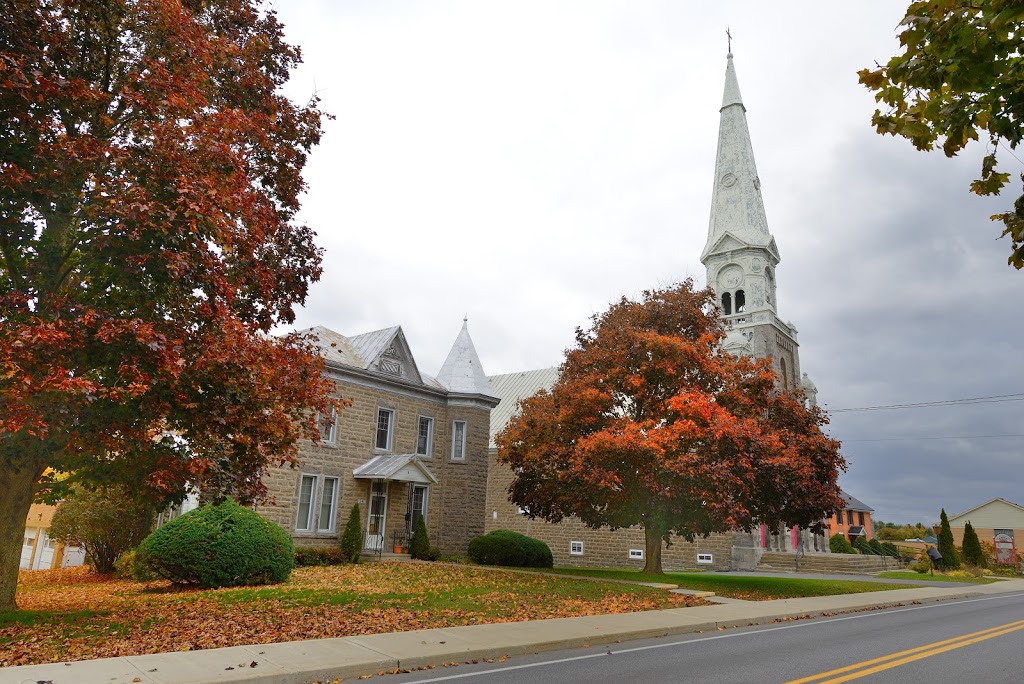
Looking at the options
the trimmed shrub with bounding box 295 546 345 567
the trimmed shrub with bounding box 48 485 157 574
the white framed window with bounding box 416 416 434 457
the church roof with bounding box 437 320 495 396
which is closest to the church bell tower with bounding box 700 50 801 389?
the church roof with bounding box 437 320 495 396

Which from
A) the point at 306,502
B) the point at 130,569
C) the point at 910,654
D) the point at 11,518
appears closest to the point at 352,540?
the point at 306,502

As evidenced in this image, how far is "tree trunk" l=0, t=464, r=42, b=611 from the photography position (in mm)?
11102

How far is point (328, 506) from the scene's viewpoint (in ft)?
88.2

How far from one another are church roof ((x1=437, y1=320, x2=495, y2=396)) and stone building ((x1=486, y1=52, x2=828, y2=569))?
8639 millimetres

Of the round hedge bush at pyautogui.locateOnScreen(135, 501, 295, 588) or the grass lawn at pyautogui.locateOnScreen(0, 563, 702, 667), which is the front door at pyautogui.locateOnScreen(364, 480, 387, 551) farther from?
the round hedge bush at pyautogui.locateOnScreen(135, 501, 295, 588)

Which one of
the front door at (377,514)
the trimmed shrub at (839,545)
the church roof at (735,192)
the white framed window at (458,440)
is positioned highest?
the church roof at (735,192)

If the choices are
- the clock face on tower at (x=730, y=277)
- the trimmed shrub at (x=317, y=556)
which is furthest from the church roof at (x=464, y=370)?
the clock face on tower at (x=730, y=277)

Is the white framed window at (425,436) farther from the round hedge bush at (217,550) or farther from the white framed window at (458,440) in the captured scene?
the round hedge bush at (217,550)

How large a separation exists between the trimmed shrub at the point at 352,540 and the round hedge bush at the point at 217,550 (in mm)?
6381

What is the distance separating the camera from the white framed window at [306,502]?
2600 cm

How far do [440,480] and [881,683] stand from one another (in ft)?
77.8

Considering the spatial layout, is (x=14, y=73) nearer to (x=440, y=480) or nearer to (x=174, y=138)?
(x=174, y=138)

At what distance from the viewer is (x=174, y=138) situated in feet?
32.4

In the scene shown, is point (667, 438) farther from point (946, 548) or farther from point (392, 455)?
point (946, 548)
